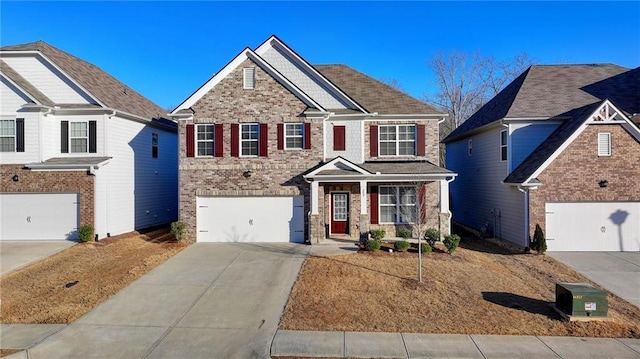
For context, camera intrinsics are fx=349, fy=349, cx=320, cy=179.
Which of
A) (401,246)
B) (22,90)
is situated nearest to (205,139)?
(22,90)

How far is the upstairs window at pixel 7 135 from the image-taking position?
15414 millimetres

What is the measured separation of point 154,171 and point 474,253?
55.6ft

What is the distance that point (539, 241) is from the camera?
541 inches

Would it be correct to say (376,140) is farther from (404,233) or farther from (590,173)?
(590,173)

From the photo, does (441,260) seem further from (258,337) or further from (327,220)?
(258,337)

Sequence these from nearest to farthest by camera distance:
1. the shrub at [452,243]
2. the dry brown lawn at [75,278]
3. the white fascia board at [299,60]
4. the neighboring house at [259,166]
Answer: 1. the dry brown lawn at [75,278]
2. the shrub at [452,243]
3. the neighboring house at [259,166]
4. the white fascia board at [299,60]

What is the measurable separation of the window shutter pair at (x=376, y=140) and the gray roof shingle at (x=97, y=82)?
12113mm

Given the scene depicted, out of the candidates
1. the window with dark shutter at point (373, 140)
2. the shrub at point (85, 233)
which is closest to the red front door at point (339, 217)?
the window with dark shutter at point (373, 140)

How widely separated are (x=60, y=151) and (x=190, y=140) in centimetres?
608

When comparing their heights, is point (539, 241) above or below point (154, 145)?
below

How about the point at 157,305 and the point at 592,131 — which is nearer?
the point at 157,305

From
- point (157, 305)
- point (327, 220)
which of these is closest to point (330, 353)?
point (157, 305)

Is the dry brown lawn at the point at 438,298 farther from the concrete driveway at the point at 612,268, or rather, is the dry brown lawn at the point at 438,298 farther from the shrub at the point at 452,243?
the concrete driveway at the point at 612,268

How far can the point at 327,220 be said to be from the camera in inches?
630
